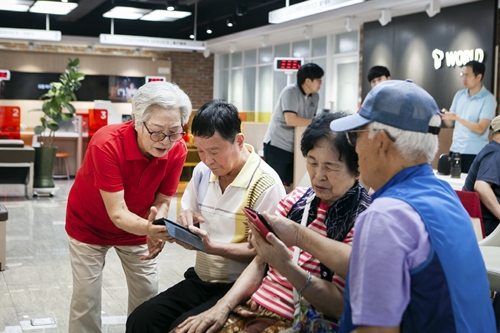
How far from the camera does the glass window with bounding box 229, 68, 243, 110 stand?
17.4m

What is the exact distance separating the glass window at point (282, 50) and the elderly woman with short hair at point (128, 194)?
12277 millimetres

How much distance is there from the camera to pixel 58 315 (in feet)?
13.0

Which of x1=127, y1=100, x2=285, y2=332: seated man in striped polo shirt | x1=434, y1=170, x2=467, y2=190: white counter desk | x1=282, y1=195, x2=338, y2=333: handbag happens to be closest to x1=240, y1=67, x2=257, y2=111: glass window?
x1=434, y1=170, x2=467, y2=190: white counter desk

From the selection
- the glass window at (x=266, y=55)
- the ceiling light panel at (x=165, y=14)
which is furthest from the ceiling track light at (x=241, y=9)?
the glass window at (x=266, y=55)

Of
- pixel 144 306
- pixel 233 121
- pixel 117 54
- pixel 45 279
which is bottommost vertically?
pixel 45 279

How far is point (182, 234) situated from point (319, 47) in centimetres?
1164

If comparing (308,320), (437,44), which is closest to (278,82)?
(437,44)

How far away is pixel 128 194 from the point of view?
8.86ft

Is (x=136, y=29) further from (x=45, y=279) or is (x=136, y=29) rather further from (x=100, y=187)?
(x=100, y=187)

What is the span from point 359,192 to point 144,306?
96 cm

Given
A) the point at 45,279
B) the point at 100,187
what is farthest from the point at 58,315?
the point at 100,187

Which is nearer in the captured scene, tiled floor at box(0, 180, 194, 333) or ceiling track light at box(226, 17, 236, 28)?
tiled floor at box(0, 180, 194, 333)

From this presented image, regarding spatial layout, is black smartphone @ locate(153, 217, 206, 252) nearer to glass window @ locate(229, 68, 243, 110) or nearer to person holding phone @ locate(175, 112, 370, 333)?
person holding phone @ locate(175, 112, 370, 333)

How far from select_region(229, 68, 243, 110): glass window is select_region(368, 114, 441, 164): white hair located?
15.8 metres
